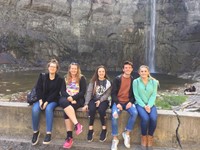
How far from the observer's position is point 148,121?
5.16m

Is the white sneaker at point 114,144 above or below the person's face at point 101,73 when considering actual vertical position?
below

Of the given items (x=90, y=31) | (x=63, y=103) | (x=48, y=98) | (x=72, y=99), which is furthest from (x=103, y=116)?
(x=90, y=31)

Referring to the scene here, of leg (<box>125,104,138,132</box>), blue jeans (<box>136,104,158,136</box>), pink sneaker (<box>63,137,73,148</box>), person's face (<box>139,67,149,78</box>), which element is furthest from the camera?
person's face (<box>139,67,149,78</box>)

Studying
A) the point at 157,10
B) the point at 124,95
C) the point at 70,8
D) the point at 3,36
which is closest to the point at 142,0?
the point at 157,10

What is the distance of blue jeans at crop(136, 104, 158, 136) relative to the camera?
5137 millimetres

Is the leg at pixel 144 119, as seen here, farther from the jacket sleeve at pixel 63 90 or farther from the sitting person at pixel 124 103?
the jacket sleeve at pixel 63 90

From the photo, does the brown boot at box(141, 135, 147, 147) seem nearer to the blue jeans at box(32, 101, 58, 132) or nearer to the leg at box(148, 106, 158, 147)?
the leg at box(148, 106, 158, 147)

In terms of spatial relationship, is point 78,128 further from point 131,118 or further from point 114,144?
point 131,118

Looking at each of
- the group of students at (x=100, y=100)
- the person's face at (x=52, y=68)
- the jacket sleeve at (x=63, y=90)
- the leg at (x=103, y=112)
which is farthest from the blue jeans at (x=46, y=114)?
the leg at (x=103, y=112)

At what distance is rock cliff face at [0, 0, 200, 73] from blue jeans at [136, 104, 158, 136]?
26825mm

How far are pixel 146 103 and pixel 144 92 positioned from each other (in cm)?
21

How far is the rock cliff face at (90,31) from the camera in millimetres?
31344

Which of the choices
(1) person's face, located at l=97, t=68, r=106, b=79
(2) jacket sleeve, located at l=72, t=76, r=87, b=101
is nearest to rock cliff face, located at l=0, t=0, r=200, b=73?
(1) person's face, located at l=97, t=68, r=106, b=79

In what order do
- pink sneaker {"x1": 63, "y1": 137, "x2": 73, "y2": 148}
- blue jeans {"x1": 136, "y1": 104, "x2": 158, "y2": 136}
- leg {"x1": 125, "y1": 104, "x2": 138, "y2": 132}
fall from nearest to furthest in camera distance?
1. blue jeans {"x1": 136, "y1": 104, "x2": 158, "y2": 136}
2. leg {"x1": 125, "y1": 104, "x2": 138, "y2": 132}
3. pink sneaker {"x1": 63, "y1": 137, "x2": 73, "y2": 148}
